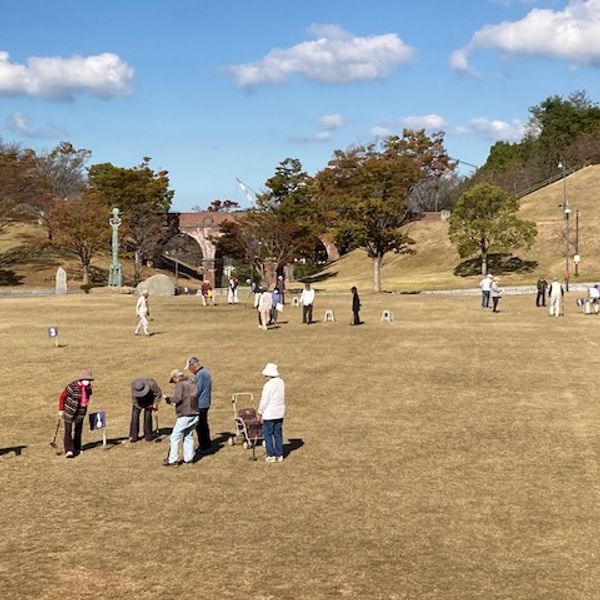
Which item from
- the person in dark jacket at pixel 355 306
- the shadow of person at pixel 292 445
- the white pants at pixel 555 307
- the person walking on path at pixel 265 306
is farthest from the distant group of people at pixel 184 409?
the white pants at pixel 555 307

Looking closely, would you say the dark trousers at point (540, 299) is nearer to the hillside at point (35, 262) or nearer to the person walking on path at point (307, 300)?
the person walking on path at point (307, 300)

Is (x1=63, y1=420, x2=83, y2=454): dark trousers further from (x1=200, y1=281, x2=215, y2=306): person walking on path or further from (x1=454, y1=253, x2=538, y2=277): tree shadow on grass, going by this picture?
(x1=454, y1=253, x2=538, y2=277): tree shadow on grass

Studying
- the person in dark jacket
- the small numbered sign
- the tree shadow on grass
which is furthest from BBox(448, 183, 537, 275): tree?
the small numbered sign

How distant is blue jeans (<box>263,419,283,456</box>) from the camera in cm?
1365

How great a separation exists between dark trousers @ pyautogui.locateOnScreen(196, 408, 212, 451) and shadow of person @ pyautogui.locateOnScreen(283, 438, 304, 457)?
1.48 meters

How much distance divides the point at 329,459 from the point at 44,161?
10374 centimetres

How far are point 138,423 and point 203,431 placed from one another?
1744 mm

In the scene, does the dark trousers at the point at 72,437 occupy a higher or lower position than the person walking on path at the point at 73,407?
lower

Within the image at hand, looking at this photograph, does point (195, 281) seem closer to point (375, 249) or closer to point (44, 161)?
point (44, 161)

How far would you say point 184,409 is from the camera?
1344cm

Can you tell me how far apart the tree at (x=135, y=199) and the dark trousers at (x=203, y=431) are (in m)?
70.0

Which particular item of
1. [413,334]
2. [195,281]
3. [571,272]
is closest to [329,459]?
[413,334]

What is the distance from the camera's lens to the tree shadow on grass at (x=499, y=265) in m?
75.7

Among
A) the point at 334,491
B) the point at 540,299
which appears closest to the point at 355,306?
the point at 540,299
